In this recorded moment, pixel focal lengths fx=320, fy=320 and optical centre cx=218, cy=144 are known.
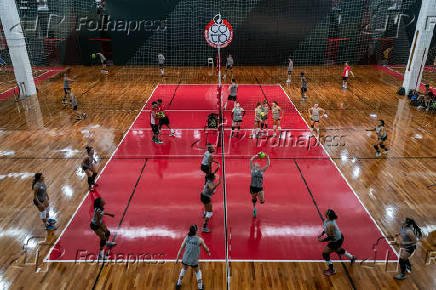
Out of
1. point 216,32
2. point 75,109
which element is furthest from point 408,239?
point 75,109

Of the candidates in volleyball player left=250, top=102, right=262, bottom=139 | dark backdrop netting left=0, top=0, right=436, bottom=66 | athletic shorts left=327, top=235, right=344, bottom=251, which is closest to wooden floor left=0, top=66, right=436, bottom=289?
athletic shorts left=327, top=235, right=344, bottom=251

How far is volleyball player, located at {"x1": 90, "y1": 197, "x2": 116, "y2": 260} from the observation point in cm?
648

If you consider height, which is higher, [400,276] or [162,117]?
[162,117]

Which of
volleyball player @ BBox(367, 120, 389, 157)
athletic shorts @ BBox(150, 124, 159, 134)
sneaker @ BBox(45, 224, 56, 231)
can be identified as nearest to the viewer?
sneaker @ BBox(45, 224, 56, 231)

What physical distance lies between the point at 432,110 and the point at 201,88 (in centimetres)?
1256

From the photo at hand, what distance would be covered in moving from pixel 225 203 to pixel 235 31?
20.6m

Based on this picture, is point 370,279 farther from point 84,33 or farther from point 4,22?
point 84,33

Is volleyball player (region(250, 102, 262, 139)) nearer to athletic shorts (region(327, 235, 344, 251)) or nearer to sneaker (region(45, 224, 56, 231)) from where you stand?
athletic shorts (region(327, 235, 344, 251))

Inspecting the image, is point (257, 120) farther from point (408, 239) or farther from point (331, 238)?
point (408, 239)

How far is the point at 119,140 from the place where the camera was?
12688 mm

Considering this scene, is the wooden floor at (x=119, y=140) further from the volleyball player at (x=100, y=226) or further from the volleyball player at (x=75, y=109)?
the volleyball player at (x=100, y=226)

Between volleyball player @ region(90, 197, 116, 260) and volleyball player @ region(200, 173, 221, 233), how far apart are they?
6.77 feet

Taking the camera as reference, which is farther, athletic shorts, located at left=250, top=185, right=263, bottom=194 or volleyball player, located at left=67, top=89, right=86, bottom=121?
volleyball player, located at left=67, top=89, right=86, bottom=121

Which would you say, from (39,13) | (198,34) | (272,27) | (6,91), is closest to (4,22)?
(6,91)
